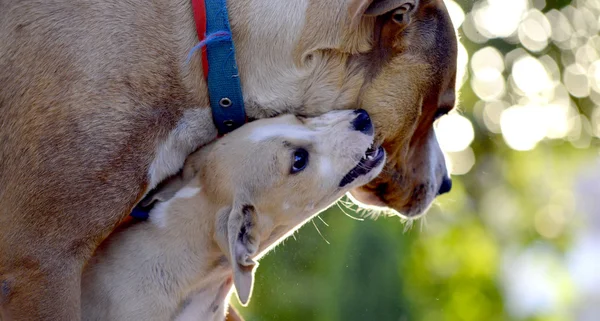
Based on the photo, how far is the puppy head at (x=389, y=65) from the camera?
4.48 metres

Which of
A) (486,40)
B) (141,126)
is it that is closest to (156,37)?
(141,126)

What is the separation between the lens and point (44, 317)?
4.04 metres

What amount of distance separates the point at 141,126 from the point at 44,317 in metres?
0.83

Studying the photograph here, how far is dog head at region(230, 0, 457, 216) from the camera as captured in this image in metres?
4.48

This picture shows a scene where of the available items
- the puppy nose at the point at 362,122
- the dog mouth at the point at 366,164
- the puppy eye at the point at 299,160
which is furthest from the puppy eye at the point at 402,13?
the puppy eye at the point at 299,160

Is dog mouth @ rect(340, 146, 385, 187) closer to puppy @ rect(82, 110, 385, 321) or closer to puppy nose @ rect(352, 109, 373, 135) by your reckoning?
puppy @ rect(82, 110, 385, 321)

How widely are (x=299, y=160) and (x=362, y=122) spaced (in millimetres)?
323

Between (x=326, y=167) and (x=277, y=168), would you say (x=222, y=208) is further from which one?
(x=326, y=167)

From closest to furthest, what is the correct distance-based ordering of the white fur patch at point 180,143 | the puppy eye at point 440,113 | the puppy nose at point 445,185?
the white fur patch at point 180,143
the puppy eye at point 440,113
the puppy nose at point 445,185

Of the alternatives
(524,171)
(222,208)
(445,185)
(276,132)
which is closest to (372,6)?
(276,132)

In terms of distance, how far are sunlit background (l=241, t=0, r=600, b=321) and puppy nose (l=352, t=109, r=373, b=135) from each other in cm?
803

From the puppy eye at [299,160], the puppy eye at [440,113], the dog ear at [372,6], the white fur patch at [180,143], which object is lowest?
the puppy eye at [440,113]

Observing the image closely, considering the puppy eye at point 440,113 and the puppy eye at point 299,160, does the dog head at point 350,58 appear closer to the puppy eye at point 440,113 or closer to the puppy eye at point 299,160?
the puppy eye at point 440,113

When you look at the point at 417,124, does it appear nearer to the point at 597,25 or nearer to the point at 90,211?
the point at 90,211
